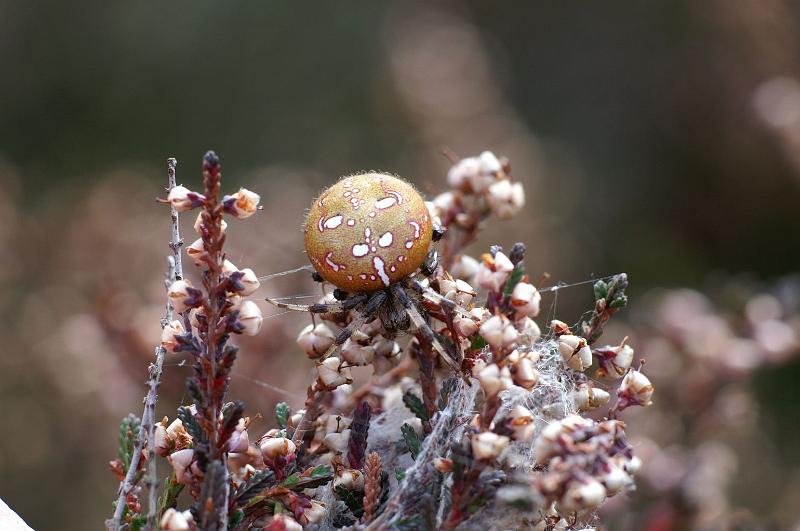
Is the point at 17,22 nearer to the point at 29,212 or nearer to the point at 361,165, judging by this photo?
the point at 29,212

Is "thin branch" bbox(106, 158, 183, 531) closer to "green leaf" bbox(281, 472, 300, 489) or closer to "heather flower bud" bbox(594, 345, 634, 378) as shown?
"green leaf" bbox(281, 472, 300, 489)

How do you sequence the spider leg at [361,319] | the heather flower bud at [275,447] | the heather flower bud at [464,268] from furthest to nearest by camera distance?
the heather flower bud at [464,268] → the spider leg at [361,319] → the heather flower bud at [275,447]

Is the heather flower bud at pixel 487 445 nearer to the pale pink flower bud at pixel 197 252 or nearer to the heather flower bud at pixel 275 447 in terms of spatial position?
the heather flower bud at pixel 275 447

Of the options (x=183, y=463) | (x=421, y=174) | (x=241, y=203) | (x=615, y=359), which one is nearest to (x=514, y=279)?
(x=615, y=359)

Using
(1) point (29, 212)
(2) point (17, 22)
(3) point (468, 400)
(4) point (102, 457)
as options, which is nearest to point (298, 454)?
(3) point (468, 400)

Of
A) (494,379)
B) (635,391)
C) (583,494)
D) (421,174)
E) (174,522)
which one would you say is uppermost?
(421,174)

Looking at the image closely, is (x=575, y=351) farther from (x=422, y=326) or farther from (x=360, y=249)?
(x=360, y=249)

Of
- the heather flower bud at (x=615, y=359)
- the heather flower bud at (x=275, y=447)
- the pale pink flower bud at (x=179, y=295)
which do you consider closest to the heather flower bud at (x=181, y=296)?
the pale pink flower bud at (x=179, y=295)
